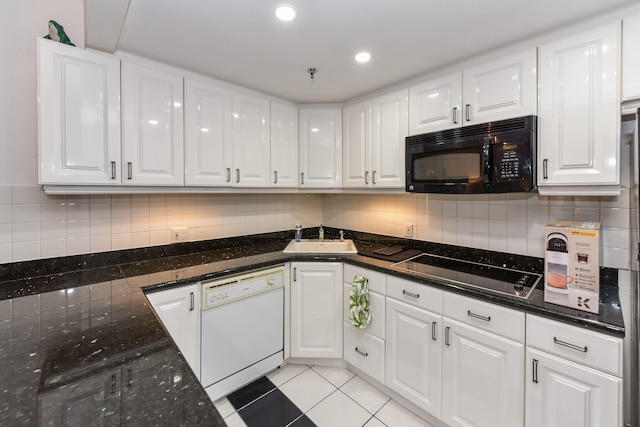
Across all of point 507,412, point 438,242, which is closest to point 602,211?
point 438,242

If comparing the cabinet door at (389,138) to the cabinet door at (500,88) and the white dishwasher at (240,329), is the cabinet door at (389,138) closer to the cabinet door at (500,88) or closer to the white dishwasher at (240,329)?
the cabinet door at (500,88)

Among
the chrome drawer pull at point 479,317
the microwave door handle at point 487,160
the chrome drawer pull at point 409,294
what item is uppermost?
the microwave door handle at point 487,160

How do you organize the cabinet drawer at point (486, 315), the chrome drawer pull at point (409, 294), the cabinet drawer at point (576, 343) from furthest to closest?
the chrome drawer pull at point (409, 294) → the cabinet drawer at point (486, 315) → the cabinet drawer at point (576, 343)

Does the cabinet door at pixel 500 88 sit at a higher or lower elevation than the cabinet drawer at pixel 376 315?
higher

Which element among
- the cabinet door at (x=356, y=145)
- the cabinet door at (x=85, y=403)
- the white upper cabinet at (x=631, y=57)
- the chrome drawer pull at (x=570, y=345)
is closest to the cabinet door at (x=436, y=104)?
the cabinet door at (x=356, y=145)

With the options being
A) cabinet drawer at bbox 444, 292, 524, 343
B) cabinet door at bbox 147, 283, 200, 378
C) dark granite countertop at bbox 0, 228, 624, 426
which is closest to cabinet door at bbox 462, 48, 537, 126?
dark granite countertop at bbox 0, 228, 624, 426

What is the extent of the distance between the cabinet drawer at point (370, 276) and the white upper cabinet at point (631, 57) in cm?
147

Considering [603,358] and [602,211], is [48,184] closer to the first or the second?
[603,358]

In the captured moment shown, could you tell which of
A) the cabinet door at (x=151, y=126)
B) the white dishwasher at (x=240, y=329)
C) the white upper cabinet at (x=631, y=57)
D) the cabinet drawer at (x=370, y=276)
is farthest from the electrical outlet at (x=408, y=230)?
the cabinet door at (x=151, y=126)

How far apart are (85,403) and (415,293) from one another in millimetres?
1546

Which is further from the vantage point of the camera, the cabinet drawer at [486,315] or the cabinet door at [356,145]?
the cabinet door at [356,145]

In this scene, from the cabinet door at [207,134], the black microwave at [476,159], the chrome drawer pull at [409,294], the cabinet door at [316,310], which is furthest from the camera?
the cabinet door at [316,310]

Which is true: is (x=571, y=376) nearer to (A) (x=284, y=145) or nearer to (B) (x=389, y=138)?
(B) (x=389, y=138)

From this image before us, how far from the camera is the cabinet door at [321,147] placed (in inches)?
98.4
